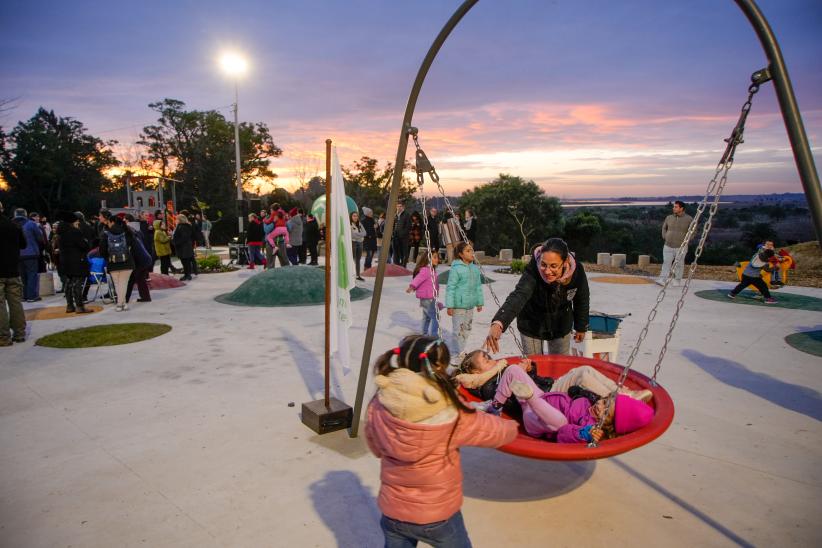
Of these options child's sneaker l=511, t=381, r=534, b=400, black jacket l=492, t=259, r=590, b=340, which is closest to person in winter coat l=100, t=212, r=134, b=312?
black jacket l=492, t=259, r=590, b=340

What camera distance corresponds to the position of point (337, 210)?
179 inches

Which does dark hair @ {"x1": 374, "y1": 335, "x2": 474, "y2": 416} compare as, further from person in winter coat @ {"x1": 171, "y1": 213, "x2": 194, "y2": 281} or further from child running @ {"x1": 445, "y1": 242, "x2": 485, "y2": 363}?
person in winter coat @ {"x1": 171, "y1": 213, "x2": 194, "y2": 281}

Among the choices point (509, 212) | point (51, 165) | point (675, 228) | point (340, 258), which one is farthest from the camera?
point (51, 165)

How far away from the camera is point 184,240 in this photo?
14.1 m

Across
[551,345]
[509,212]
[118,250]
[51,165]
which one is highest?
[51,165]

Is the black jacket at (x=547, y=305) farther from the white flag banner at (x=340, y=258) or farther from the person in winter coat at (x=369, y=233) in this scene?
the person in winter coat at (x=369, y=233)

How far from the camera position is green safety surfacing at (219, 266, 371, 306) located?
438 inches

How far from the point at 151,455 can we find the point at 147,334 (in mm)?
4688

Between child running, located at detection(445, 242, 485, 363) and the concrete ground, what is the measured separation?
4.94 feet

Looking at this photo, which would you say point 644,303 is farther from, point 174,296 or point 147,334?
point 174,296

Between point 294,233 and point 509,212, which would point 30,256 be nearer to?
point 294,233

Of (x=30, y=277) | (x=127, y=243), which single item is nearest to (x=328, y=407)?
(x=127, y=243)

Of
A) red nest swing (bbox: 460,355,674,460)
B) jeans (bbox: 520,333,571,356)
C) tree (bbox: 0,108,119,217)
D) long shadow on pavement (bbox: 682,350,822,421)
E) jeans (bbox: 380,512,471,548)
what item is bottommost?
long shadow on pavement (bbox: 682,350,822,421)

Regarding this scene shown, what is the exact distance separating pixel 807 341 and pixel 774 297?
4074 millimetres
